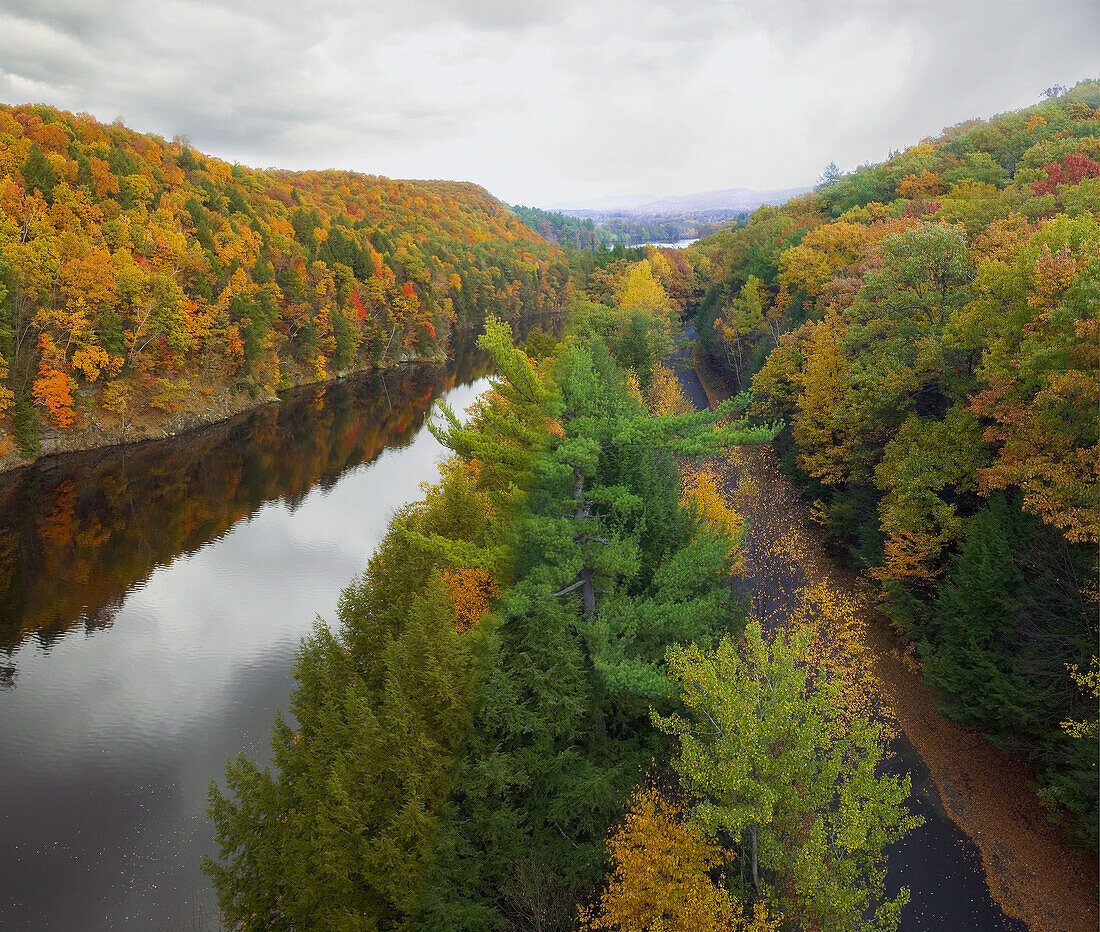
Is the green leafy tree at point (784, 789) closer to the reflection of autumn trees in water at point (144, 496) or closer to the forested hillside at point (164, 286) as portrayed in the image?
the reflection of autumn trees in water at point (144, 496)

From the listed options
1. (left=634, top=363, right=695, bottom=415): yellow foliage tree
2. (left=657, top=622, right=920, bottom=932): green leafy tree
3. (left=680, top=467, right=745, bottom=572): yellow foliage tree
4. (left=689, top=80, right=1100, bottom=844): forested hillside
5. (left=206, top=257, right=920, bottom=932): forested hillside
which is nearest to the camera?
(left=657, top=622, right=920, bottom=932): green leafy tree

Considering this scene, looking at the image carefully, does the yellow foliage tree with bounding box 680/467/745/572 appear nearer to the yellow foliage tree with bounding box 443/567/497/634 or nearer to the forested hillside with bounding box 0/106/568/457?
the yellow foliage tree with bounding box 443/567/497/634

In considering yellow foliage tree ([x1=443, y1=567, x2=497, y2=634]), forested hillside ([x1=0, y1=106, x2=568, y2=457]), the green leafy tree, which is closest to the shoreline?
forested hillside ([x1=0, y1=106, x2=568, y2=457])

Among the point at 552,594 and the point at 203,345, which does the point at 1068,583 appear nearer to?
the point at 552,594

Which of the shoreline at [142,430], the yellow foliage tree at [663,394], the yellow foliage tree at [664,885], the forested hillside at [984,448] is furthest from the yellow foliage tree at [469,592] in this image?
the shoreline at [142,430]

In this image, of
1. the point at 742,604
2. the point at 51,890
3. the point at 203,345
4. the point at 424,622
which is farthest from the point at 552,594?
the point at 203,345

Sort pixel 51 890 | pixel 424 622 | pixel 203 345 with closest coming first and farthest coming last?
pixel 424 622, pixel 51 890, pixel 203 345
